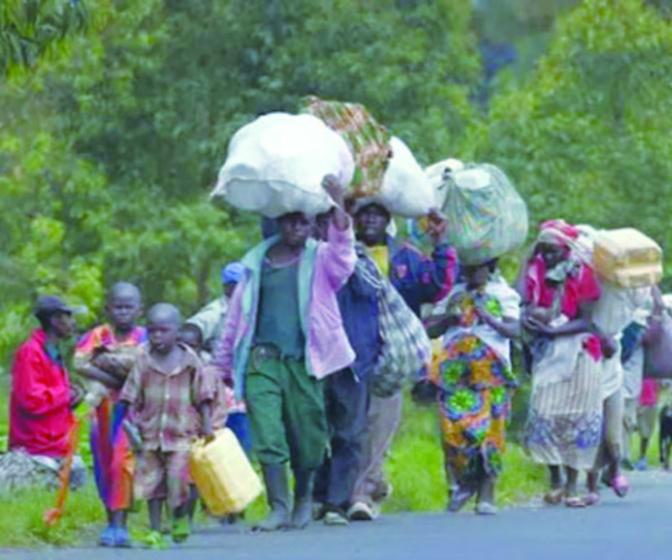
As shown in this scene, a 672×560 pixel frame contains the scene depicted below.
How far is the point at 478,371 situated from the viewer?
665 inches

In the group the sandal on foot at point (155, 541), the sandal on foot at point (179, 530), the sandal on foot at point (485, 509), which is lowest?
the sandal on foot at point (155, 541)

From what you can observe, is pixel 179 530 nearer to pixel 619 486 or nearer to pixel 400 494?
pixel 400 494

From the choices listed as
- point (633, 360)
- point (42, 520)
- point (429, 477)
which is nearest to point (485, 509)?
point (429, 477)

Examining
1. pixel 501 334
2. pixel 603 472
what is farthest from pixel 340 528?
pixel 603 472

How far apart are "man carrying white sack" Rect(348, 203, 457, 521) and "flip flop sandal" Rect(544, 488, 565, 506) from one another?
4.66ft

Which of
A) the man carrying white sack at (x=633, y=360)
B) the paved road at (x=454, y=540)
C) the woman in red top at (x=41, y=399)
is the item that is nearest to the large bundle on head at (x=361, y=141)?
the paved road at (x=454, y=540)

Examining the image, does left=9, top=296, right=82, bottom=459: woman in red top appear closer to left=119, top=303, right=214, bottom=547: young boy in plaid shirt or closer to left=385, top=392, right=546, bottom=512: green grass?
left=385, top=392, right=546, bottom=512: green grass

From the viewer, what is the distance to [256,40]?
28297 millimetres

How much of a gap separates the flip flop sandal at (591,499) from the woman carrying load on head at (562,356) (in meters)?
0.06

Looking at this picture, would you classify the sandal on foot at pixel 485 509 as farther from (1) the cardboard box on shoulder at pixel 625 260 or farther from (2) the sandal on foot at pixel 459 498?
(1) the cardboard box on shoulder at pixel 625 260

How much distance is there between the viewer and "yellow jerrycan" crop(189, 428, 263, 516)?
46.1 ft

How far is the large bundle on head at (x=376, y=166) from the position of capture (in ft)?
52.3

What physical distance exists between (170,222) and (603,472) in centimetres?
898

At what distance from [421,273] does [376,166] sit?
1075 millimetres
